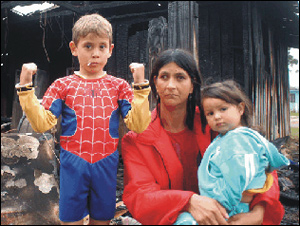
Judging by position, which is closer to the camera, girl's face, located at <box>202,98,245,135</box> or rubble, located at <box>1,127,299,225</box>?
girl's face, located at <box>202,98,245,135</box>

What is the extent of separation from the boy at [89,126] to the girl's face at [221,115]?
1.37 feet

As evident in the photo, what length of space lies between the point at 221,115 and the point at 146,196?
2.33 ft

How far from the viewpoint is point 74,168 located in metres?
1.73

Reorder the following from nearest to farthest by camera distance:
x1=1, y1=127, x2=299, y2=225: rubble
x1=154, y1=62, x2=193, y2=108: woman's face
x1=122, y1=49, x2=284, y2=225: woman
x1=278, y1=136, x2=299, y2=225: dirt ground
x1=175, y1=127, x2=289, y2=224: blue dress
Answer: x1=175, y1=127, x2=289, y2=224: blue dress, x1=122, y1=49, x2=284, y2=225: woman, x1=154, y1=62, x2=193, y2=108: woman's face, x1=1, y1=127, x2=299, y2=225: rubble, x1=278, y1=136, x2=299, y2=225: dirt ground

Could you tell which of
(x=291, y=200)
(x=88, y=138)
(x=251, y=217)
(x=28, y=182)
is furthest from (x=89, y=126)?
(x=291, y=200)

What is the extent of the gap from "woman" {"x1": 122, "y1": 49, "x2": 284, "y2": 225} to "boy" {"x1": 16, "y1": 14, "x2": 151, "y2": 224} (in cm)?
17

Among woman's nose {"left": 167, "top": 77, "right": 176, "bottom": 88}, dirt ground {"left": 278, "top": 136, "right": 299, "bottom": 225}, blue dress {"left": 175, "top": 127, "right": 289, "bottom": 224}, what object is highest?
woman's nose {"left": 167, "top": 77, "right": 176, "bottom": 88}

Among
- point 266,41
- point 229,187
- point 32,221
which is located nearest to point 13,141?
point 32,221

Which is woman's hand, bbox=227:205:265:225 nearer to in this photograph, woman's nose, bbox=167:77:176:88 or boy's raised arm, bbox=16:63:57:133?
woman's nose, bbox=167:77:176:88

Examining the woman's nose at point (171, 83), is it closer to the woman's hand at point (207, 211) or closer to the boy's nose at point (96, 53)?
the boy's nose at point (96, 53)

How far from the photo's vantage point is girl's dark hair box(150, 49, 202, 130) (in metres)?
1.86

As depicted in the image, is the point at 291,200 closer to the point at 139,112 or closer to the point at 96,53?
the point at 139,112

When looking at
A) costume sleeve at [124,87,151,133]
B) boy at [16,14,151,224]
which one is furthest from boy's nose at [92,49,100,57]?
costume sleeve at [124,87,151,133]

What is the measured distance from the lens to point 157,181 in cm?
183
